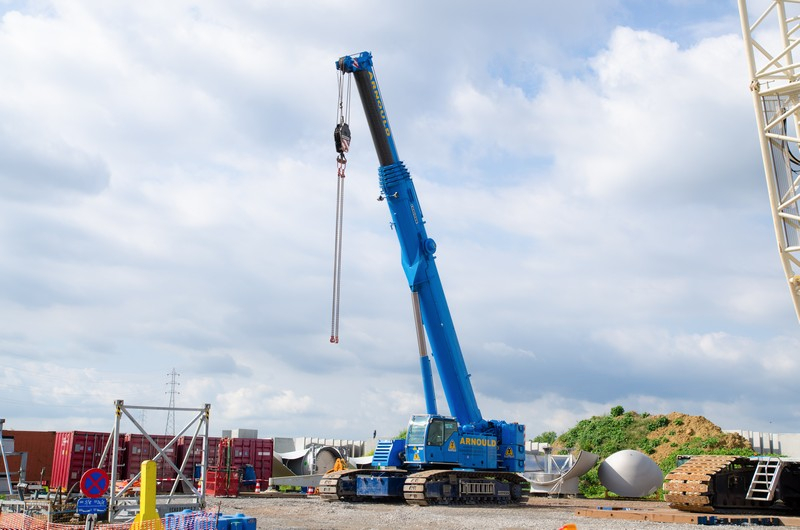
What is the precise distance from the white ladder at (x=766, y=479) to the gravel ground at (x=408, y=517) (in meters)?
3.51

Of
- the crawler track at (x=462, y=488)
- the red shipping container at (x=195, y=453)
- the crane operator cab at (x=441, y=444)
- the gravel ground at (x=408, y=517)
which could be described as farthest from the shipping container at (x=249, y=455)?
the crawler track at (x=462, y=488)

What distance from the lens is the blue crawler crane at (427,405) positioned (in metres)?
25.1

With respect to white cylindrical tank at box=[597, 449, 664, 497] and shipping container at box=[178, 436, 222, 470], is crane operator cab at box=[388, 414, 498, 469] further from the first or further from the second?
shipping container at box=[178, 436, 222, 470]

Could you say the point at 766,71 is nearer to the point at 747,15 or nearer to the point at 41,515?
the point at 747,15

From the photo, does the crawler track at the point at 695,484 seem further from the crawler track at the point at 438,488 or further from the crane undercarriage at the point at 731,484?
the crawler track at the point at 438,488

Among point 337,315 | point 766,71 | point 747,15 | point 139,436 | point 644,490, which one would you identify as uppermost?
point 747,15

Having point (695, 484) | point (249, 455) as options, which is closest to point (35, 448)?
point (249, 455)

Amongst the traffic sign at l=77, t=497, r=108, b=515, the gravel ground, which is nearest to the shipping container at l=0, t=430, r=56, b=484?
the gravel ground

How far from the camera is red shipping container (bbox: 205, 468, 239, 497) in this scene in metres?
31.1

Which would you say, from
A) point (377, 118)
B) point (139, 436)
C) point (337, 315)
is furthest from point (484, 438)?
point (139, 436)

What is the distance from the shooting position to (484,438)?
26453mm

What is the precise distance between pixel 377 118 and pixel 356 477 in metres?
11.8

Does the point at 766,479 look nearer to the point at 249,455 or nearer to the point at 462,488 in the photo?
the point at 462,488

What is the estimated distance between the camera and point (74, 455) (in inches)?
1150
